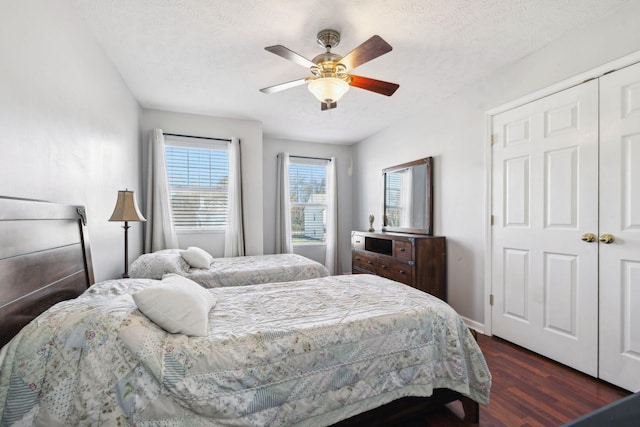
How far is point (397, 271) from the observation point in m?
3.34

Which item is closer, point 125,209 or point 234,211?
point 125,209

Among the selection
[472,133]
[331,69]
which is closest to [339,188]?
[472,133]

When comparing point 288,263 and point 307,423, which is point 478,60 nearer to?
point 288,263

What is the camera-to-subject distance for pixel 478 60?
2506mm

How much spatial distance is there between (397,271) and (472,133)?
1722 millimetres

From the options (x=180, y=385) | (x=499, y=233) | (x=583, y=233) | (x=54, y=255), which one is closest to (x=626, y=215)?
(x=583, y=233)

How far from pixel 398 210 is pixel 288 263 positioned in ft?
5.93

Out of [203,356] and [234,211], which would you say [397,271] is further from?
[203,356]

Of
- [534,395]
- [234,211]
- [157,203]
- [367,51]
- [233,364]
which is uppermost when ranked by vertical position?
[367,51]

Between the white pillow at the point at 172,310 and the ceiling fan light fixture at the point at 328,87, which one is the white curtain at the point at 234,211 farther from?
the white pillow at the point at 172,310

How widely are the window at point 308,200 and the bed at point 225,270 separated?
5.42 feet

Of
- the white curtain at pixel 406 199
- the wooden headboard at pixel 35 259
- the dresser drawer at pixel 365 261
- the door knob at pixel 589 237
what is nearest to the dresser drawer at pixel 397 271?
the dresser drawer at pixel 365 261

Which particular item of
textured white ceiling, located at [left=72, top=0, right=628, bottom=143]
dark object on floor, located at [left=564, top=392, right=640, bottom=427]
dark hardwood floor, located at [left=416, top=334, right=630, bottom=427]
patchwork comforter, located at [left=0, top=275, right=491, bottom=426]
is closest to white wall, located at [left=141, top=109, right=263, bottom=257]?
textured white ceiling, located at [left=72, top=0, right=628, bottom=143]

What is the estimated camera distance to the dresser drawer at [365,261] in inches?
150
